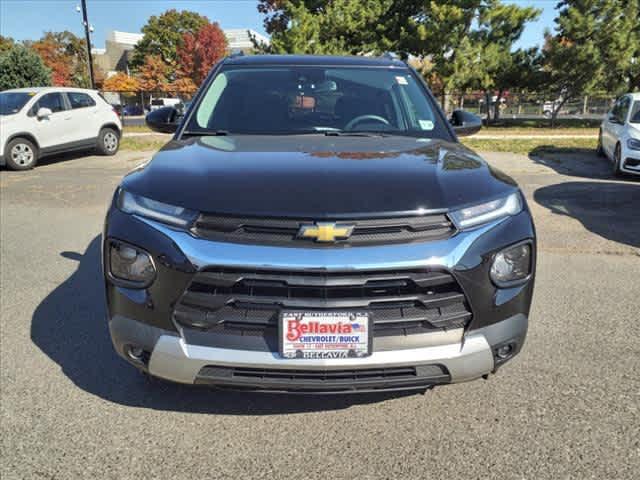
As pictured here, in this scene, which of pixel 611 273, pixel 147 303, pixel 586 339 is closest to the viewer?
pixel 147 303

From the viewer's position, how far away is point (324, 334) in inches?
73.4

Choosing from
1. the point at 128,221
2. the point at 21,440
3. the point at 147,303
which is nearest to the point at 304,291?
the point at 147,303

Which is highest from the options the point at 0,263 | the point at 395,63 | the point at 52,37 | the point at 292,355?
the point at 52,37

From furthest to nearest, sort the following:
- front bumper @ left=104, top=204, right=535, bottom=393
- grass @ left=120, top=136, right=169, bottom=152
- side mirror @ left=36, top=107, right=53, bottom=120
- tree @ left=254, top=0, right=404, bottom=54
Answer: tree @ left=254, top=0, right=404, bottom=54 < grass @ left=120, top=136, right=169, bottom=152 < side mirror @ left=36, top=107, right=53, bottom=120 < front bumper @ left=104, top=204, right=535, bottom=393

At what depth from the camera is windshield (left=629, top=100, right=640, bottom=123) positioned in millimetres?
9164

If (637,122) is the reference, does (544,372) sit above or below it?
below

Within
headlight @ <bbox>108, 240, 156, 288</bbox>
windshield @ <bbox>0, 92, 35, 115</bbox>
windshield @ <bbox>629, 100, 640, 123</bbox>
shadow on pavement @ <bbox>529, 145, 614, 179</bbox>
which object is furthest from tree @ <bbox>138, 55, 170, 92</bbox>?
headlight @ <bbox>108, 240, 156, 288</bbox>

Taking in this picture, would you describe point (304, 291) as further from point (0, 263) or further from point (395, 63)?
point (0, 263)

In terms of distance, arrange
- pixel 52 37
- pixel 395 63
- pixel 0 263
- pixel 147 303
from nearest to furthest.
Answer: pixel 147 303
pixel 395 63
pixel 0 263
pixel 52 37

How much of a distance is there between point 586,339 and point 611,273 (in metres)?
1.56

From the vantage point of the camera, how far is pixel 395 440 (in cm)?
224

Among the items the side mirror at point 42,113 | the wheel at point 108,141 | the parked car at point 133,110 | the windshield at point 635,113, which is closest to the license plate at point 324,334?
the windshield at point 635,113

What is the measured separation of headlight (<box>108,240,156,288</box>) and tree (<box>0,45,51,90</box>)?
2658 cm

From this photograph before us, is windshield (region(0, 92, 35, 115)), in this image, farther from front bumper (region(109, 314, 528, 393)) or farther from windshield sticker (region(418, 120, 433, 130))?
front bumper (region(109, 314, 528, 393))
